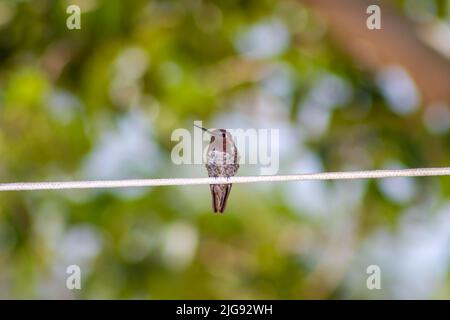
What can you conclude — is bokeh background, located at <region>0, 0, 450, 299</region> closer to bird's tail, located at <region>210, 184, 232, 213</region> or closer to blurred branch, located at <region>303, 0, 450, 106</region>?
blurred branch, located at <region>303, 0, 450, 106</region>

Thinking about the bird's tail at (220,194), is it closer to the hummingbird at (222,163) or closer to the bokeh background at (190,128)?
the hummingbird at (222,163)

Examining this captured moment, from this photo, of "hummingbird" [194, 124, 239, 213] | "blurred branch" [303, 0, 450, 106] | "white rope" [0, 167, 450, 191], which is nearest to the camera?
"white rope" [0, 167, 450, 191]

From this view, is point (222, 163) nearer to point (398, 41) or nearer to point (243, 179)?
point (243, 179)

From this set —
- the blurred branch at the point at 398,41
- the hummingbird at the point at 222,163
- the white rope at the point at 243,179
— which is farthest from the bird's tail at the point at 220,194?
the blurred branch at the point at 398,41

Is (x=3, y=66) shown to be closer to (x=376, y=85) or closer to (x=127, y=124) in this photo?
(x=127, y=124)

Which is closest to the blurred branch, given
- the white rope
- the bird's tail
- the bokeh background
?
the bokeh background

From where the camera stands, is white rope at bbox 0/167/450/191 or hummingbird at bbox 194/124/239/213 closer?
white rope at bbox 0/167/450/191
